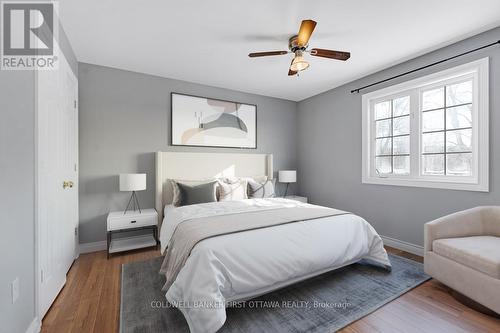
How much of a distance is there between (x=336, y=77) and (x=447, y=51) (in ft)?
4.38

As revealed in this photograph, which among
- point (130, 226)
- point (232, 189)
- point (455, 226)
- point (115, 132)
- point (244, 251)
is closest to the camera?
point (244, 251)

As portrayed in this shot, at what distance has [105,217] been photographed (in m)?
3.09

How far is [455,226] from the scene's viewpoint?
2.15 metres

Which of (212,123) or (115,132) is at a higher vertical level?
(212,123)

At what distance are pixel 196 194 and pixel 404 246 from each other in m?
2.92

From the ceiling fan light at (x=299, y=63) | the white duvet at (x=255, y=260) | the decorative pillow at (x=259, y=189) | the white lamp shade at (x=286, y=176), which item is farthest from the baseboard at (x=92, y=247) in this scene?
the ceiling fan light at (x=299, y=63)

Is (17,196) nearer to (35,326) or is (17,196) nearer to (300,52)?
(35,326)

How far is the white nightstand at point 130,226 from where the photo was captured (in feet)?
9.13

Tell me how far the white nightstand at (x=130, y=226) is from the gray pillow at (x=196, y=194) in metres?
0.47

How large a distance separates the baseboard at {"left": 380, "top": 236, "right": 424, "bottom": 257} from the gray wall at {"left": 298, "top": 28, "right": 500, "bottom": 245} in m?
0.05

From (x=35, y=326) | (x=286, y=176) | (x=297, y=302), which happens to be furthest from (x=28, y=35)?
(x=286, y=176)

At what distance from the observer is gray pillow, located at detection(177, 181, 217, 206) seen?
9.77 ft

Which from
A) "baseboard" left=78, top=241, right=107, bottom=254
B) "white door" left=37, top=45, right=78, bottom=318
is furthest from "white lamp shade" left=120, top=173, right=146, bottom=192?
"baseboard" left=78, top=241, right=107, bottom=254

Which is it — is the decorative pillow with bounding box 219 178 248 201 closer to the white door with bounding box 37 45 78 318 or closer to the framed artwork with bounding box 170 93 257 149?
the framed artwork with bounding box 170 93 257 149
